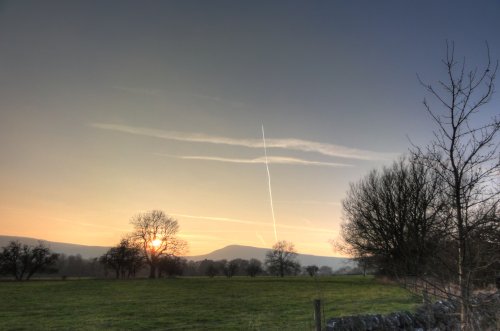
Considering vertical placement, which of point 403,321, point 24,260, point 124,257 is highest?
point 124,257

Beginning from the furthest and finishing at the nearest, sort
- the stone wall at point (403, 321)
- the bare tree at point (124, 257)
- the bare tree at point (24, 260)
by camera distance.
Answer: the bare tree at point (124, 257) < the bare tree at point (24, 260) < the stone wall at point (403, 321)

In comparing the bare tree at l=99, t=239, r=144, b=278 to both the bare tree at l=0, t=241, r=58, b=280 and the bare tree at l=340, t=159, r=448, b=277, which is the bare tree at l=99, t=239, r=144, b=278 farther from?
the bare tree at l=340, t=159, r=448, b=277

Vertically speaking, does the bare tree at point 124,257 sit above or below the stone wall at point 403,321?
above

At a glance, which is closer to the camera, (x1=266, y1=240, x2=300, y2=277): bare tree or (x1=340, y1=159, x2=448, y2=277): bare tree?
(x1=340, y1=159, x2=448, y2=277): bare tree

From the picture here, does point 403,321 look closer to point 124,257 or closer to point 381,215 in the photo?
point 381,215

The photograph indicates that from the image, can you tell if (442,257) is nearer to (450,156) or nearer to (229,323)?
(450,156)

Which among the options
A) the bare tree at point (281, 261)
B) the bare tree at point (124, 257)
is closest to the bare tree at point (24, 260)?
the bare tree at point (124, 257)

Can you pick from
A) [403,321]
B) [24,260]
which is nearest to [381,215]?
[403,321]

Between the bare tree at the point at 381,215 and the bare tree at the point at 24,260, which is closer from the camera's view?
the bare tree at the point at 381,215

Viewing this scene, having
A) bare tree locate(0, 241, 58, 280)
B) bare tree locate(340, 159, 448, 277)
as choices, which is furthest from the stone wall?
bare tree locate(0, 241, 58, 280)

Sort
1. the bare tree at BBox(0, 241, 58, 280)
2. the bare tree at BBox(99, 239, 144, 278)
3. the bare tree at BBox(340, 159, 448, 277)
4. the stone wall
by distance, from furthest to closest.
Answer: the bare tree at BBox(99, 239, 144, 278) → the bare tree at BBox(0, 241, 58, 280) → the bare tree at BBox(340, 159, 448, 277) → the stone wall

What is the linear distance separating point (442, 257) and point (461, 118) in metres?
2.32

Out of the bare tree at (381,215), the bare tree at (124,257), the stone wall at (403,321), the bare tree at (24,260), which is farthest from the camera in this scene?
the bare tree at (124,257)

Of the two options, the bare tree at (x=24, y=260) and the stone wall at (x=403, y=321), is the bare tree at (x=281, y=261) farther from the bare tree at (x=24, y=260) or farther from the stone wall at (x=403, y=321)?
the stone wall at (x=403, y=321)
